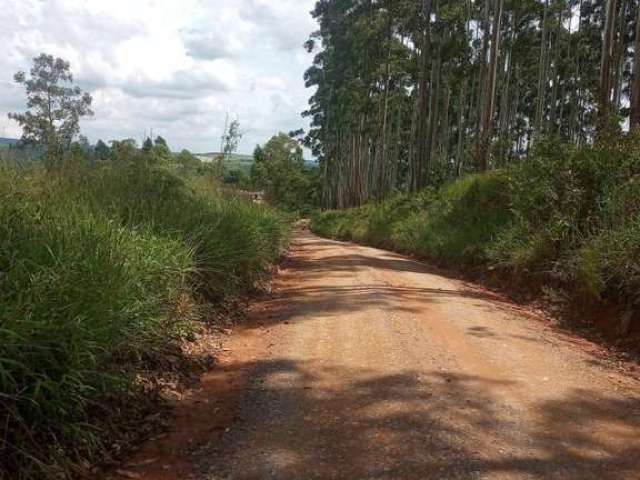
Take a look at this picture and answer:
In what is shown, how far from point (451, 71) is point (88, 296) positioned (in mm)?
34686

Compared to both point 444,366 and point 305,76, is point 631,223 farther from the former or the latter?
point 305,76

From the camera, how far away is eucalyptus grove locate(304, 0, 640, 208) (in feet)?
83.1

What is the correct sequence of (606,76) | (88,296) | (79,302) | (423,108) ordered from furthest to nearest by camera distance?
(423,108)
(606,76)
(88,296)
(79,302)

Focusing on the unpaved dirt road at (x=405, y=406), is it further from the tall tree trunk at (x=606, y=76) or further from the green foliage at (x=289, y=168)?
the green foliage at (x=289, y=168)

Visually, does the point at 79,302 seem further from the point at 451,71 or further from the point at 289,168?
the point at 289,168

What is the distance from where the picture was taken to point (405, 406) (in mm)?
4301

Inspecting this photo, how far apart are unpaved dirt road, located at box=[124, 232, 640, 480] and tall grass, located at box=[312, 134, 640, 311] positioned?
1045mm

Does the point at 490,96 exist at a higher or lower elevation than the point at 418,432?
higher

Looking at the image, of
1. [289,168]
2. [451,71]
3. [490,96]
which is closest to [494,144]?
[490,96]

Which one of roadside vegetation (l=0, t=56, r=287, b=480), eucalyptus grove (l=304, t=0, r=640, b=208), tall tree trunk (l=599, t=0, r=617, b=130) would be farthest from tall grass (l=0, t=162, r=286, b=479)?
eucalyptus grove (l=304, t=0, r=640, b=208)

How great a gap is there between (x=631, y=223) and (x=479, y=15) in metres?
29.1

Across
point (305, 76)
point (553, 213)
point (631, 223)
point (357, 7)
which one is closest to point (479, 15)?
point (357, 7)

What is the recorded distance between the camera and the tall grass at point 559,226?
23.7 ft

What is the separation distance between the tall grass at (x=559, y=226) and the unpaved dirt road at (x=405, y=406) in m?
1.05
